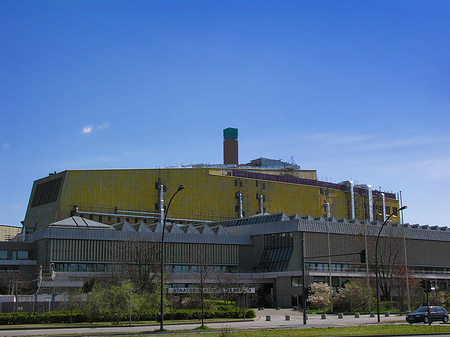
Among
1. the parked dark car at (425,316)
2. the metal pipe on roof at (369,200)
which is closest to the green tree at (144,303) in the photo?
the parked dark car at (425,316)

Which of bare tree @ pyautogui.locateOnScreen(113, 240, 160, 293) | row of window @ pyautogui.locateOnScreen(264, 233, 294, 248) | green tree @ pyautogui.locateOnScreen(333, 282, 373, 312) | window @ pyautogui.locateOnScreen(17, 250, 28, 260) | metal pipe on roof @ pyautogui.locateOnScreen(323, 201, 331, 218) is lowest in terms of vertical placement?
green tree @ pyautogui.locateOnScreen(333, 282, 373, 312)

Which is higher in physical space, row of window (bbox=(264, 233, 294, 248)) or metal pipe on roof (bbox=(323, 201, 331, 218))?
metal pipe on roof (bbox=(323, 201, 331, 218))

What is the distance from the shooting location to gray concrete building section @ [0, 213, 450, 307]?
95250 millimetres

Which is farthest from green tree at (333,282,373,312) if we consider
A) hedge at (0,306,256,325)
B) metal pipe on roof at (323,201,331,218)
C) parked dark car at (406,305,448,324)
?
metal pipe on roof at (323,201,331,218)

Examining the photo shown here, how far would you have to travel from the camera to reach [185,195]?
123125 mm

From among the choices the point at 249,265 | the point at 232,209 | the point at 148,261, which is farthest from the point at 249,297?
the point at 232,209

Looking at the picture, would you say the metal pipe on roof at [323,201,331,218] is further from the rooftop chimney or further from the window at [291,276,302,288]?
the window at [291,276,302,288]

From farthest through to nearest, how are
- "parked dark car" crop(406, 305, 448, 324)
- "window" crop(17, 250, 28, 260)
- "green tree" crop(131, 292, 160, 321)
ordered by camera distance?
"window" crop(17, 250, 28, 260) < "green tree" crop(131, 292, 160, 321) < "parked dark car" crop(406, 305, 448, 324)

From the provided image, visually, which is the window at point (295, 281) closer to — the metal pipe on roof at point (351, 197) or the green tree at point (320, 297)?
the green tree at point (320, 297)

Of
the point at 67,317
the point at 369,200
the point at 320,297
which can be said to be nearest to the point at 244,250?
the point at 320,297

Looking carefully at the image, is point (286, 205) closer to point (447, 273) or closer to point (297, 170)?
point (297, 170)

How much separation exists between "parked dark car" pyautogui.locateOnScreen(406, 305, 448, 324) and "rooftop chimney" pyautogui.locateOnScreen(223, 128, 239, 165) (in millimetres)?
116056

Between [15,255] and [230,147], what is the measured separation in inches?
3040

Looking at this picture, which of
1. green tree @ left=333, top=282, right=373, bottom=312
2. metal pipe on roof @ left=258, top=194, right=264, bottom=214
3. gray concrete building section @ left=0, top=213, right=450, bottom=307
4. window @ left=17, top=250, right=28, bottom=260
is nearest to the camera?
green tree @ left=333, top=282, right=373, bottom=312
